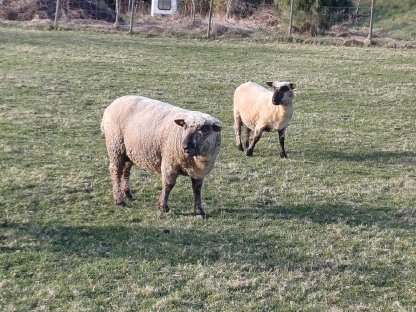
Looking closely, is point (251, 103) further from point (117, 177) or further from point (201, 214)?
point (201, 214)

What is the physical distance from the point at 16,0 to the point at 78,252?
93.9ft

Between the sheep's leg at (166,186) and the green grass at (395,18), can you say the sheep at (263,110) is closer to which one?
the sheep's leg at (166,186)

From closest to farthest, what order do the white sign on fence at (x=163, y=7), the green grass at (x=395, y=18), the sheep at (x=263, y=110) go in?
1. the sheep at (x=263, y=110)
2. the green grass at (x=395, y=18)
3. the white sign on fence at (x=163, y=7)

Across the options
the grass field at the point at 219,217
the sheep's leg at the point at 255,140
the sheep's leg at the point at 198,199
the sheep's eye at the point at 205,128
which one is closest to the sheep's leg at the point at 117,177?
the grass field at the point at 219,217

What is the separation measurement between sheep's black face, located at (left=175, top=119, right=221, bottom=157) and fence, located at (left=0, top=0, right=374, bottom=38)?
792 inches

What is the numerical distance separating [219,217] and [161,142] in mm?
1042

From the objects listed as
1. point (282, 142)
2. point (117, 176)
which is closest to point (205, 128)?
point (117, 176)

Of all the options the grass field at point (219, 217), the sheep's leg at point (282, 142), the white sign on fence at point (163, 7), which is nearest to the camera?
the grass field at point (219, 217)

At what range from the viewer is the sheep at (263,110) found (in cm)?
958

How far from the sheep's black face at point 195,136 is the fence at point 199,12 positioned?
66.0 ft

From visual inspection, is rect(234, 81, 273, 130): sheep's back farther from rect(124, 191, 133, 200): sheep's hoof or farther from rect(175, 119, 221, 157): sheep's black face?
rect(175, 119, 221, 157): sheep's black face

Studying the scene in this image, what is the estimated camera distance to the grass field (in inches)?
213

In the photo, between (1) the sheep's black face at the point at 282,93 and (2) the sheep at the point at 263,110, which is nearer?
(1) the sheep's black face at the point at 282,93

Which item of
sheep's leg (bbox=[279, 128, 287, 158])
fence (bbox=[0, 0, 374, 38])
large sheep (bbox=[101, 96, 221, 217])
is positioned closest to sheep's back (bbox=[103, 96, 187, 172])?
large sheep (bbox=[101, 96, 221, 217])
